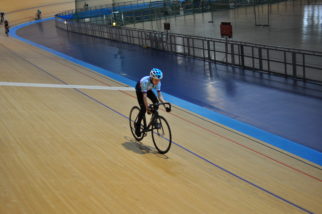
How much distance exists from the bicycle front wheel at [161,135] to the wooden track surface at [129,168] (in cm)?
16

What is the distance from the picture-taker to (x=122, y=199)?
16.4ft

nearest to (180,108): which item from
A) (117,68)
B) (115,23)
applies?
(117,68)

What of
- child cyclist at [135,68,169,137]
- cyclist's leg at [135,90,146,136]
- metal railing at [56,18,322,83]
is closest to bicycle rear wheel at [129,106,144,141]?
cyclist's leg at [135,90,146,136]

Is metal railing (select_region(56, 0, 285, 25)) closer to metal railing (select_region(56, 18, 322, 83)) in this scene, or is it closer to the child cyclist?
metal railing (select_region(56, 18, 322, 83))

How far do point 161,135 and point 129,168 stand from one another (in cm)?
79

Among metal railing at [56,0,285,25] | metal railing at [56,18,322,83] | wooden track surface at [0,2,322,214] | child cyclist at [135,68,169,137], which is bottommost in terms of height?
wooden track surface at [0,2,322,214]

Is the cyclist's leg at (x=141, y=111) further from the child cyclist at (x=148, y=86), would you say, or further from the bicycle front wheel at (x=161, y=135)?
the bicycle front wheel at (x=161, y=135)

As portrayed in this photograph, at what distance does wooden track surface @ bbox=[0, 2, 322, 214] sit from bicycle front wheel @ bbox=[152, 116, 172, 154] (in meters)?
0.16

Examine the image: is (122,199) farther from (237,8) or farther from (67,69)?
(237,8)

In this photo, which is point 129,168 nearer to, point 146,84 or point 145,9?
point 146,84

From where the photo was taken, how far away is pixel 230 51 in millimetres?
15461

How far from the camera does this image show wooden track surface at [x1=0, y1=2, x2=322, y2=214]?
Result: 4.92m

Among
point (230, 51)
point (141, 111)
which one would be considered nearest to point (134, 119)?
point (141, 111)

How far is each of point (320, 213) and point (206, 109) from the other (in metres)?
4.98
